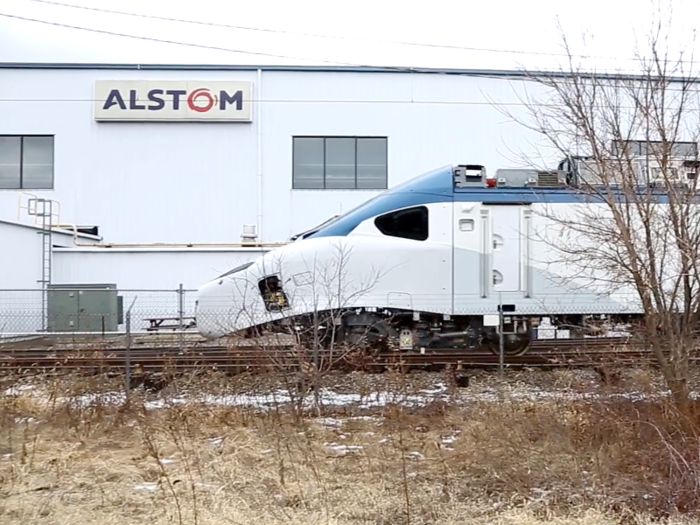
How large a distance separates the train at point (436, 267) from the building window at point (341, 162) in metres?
15.7

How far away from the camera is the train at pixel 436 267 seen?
1239 centimetres

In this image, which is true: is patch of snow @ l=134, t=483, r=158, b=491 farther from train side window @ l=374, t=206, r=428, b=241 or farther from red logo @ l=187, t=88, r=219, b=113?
red logo @ l=187, t=88, r=219, b=113

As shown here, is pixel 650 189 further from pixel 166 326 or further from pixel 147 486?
pixel 166 326

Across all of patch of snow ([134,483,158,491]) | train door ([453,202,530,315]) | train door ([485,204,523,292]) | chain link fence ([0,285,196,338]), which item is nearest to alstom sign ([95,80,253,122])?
chain link fence ([0,285,196,338])

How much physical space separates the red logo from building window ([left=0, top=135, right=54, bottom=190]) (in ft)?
20.1

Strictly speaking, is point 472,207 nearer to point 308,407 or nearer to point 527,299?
point 527,299

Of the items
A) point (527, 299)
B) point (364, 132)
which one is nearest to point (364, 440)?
point (527, 299)

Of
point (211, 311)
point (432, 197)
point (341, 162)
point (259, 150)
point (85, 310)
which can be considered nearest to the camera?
point (432, 197)

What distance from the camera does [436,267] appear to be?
41.2ft

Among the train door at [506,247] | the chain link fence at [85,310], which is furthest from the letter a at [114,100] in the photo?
the train door at [506,247]

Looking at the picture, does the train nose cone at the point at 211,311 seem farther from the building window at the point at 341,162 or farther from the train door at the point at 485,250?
the building window at the point at 341,162

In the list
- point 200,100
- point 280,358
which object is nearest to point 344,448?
point 280,358

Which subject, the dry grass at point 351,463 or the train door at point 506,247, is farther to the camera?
the train door at point 506,247

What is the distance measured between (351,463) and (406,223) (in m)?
6.76
